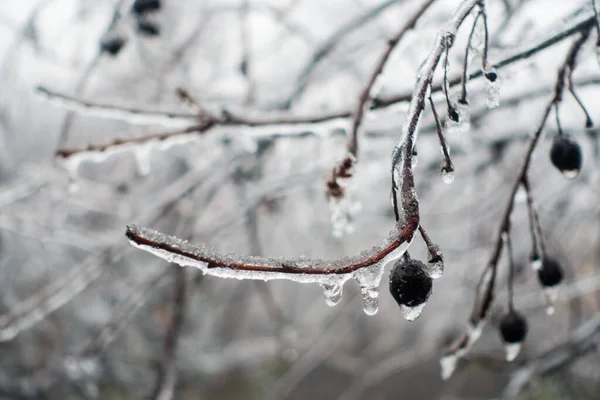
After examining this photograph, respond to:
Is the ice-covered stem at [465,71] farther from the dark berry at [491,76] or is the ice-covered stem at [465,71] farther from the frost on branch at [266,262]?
the frost on branch at [266,262]

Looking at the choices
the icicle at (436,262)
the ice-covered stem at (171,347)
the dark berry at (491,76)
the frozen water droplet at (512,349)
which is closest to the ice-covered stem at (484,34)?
the dark berry at (491,76)

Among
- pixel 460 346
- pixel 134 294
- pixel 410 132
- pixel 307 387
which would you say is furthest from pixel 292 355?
pixel 307 387

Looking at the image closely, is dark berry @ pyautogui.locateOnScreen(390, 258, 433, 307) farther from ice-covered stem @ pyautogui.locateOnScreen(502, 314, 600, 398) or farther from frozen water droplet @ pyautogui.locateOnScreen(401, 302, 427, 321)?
ice-covered stem @ pyautogui.locateOnScreen(502, 314, 600, 398)

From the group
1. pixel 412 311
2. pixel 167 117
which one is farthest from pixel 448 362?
pixel 167 117

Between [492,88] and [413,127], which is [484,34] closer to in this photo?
[492,88]

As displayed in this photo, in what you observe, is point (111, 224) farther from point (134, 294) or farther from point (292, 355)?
point (134, 294)

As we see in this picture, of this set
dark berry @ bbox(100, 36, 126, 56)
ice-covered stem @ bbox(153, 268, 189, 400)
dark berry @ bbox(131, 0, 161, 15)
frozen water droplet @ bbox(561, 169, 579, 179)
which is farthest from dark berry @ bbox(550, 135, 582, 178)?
A: dark berry @ bbox(131, 0, 161, 15)
